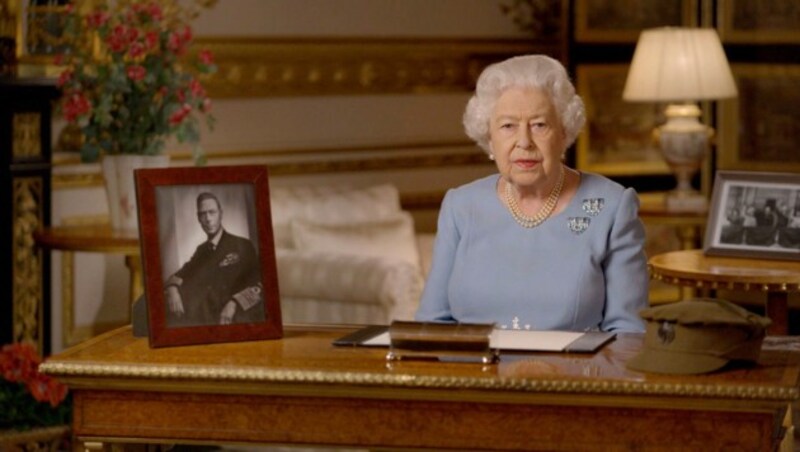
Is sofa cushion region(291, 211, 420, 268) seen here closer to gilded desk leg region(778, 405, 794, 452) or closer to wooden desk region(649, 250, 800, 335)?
wooden desk region(649, 250, 800, 335)

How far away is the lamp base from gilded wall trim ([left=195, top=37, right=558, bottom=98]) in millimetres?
1670

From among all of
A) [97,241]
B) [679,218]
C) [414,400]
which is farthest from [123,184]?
[414,400]

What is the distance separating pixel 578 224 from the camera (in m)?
3.98

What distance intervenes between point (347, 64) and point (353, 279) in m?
2.17

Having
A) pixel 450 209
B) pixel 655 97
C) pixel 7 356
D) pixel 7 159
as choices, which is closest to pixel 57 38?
pixel 7 159

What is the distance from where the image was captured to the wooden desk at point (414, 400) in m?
3.12

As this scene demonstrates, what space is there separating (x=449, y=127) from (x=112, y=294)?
2.57 metres

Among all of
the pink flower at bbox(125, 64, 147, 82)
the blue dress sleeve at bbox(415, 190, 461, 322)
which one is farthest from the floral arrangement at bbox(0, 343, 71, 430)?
the blue dress sleeve at bbox(415, 190, 461, 322)

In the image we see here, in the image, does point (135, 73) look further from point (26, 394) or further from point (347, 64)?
point (347, 64)

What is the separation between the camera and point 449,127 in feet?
31.3

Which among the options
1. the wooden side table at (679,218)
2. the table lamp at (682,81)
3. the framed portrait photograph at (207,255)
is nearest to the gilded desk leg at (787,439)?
the framed portrait photograph at (207,255)

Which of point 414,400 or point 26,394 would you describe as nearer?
point 414,400

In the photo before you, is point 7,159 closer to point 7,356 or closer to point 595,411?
point 7,356

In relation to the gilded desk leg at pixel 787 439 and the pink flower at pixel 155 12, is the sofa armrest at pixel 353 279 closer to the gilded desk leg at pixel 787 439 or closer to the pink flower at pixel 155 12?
the pink flower at pixel 155 12
